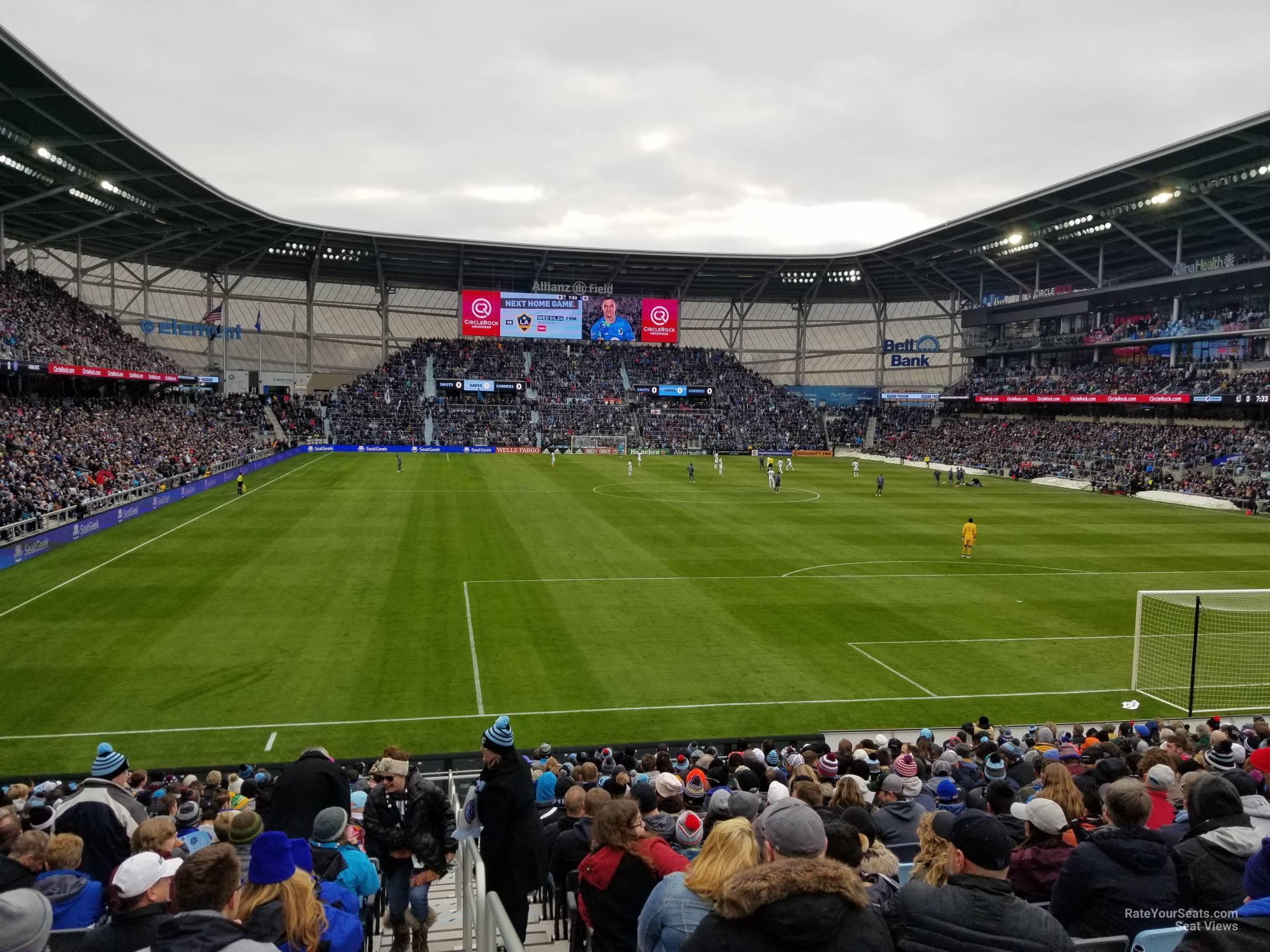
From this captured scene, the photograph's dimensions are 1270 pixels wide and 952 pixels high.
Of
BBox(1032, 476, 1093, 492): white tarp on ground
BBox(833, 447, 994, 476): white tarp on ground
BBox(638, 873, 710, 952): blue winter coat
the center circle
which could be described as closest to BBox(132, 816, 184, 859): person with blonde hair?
BBox(638, 873, 710, 952): blue winter coat

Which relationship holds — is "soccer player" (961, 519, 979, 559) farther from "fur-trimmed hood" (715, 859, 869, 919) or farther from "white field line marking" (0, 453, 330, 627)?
"fur-trimmed hood" (715, 859, 869, 919)

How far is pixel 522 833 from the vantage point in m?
6.13

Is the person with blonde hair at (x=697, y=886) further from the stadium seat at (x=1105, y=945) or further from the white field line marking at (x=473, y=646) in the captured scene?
the white field line marking at (x=473, y=646)

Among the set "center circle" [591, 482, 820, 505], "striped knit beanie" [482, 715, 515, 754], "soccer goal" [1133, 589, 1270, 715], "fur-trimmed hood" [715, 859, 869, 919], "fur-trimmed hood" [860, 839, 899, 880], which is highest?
"fur-trimmed hood" [715, 859, 869, 919]

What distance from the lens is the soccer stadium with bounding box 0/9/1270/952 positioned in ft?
16.3

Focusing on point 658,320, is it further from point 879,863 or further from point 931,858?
point 931,858

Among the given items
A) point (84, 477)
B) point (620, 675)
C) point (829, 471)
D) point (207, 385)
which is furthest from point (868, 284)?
point (620, 675)

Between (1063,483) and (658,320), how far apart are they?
48.3 meters

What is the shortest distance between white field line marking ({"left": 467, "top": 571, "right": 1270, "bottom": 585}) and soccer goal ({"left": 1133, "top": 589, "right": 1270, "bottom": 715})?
4.11 m

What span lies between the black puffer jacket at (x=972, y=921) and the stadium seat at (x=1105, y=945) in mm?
745

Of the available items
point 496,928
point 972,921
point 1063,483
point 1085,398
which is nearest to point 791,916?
point 972,921

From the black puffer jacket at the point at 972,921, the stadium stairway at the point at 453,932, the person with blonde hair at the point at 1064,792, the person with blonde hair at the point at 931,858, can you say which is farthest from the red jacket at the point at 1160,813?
the stadium stairway at the point at 453,932

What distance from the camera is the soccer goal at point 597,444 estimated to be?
8522 centimetres

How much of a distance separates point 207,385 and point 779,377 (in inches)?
2482
